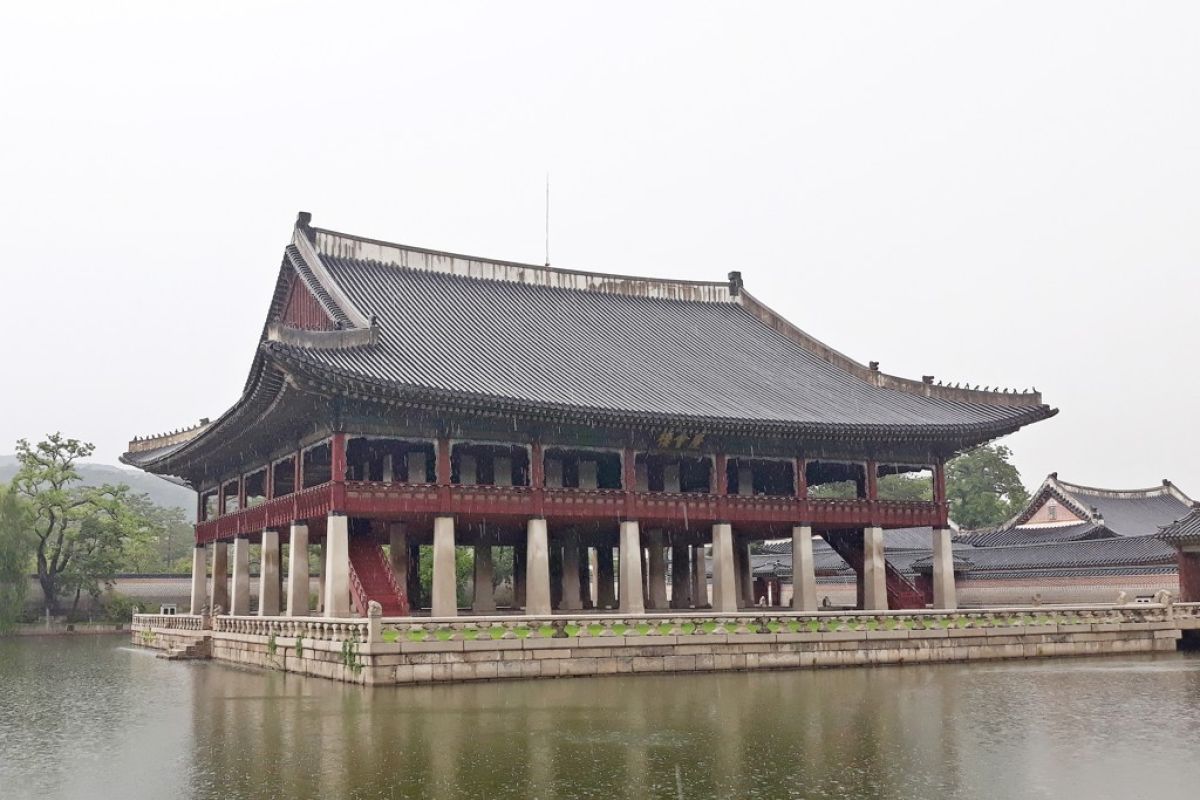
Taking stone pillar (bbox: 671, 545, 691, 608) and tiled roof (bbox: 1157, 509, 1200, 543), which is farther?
stone pillar (bbox: 671, 545, 691, 608)

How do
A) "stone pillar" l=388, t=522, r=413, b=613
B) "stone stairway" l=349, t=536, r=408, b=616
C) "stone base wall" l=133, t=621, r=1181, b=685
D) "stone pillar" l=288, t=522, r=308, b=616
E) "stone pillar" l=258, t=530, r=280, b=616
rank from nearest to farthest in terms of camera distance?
1. "stone base wall" l=133, t=621, r=1181, b=685
2. "stone stairway" l=349, t=536, r=408, b=616
3. "stone pillar" l=288, t=522, r=308, b=616
4. "stone pillar" l=388, t=522, r=413, b=613
5. "stone pillar" l=258, t=530, r=280, b=616

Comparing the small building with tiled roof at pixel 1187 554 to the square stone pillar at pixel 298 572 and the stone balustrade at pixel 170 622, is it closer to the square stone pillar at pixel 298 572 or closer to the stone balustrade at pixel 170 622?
the square stone pillar at pixel 298 572

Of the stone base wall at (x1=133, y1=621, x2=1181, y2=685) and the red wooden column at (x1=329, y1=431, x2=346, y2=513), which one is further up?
the red wooden column at (x1=329, y1=431, x2=346, y2=513)

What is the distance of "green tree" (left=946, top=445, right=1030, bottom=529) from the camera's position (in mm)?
97562

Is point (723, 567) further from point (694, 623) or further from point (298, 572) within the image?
point (298, 572)

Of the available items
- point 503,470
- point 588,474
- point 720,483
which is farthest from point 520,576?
point 720,483

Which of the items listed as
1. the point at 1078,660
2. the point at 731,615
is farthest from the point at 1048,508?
the point at 731,615

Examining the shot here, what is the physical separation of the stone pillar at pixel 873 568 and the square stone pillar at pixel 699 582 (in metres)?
10.1

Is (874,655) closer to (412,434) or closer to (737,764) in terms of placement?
(412,434)

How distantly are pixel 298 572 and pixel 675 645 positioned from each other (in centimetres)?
1311

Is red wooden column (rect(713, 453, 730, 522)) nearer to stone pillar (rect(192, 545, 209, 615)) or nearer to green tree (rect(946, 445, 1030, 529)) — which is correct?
stone pillar (rect(192, 545, 209, 615))

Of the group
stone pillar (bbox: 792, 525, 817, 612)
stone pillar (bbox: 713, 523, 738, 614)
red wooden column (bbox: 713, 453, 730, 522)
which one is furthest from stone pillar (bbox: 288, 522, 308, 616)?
stone pillar (bbox: 792, 525, 817, 612)

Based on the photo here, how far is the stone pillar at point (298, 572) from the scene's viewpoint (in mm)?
38188

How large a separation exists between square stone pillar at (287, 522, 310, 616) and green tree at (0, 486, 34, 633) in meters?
31.7
